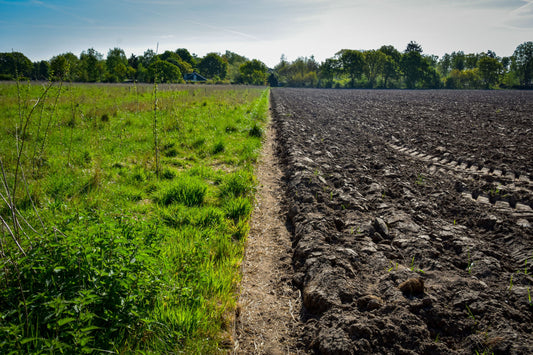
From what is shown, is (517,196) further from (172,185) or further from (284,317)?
Answer: (172,185)

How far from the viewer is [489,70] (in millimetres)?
89562

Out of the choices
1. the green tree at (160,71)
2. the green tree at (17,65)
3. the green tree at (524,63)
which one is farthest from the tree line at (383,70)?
the green tree at (17,65)

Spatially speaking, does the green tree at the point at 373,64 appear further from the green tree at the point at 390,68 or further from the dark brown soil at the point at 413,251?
the dark brown soil at the point at 413,251

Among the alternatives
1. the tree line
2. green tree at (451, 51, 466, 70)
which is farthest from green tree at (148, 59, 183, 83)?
green tree at (451, 51, 466, 70)

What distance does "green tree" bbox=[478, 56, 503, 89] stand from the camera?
292ft

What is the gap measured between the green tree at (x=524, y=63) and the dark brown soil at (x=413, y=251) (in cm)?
10803

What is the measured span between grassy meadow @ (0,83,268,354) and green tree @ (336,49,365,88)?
11061 cm

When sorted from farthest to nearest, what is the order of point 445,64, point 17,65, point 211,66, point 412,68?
point 445,64
point 211,66
point 412,68
point 17,65

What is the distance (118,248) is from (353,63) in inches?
4627

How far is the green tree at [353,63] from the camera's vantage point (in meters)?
106

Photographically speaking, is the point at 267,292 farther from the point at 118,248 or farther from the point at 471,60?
the point at 471,60

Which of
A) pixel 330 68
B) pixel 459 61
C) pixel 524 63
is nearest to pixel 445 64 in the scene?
pixel 459 61

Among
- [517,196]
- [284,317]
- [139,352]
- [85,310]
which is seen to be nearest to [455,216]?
[517,196]

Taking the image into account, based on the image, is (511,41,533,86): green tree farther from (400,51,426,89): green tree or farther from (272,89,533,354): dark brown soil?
(272,89,533,354): dark brown soil
